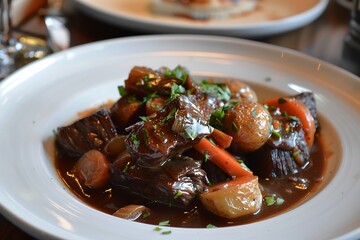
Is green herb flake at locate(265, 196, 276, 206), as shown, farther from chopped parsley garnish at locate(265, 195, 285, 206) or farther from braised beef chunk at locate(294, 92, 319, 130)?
braised beef chunk at locate(294, 92, 319, 130)

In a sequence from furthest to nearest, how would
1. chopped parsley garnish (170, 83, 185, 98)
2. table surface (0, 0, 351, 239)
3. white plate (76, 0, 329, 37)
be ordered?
table surface (0, 0, 351, 239) < white plate (76, 0, 329, 37) < chopped parsley garnish (170, 83, 185, 98)

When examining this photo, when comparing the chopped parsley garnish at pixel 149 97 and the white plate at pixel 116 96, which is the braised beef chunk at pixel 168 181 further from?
the chopped parsley garnish at pixel 149 97

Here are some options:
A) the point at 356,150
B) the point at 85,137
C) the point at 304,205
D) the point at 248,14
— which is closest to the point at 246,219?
the point at 304,205

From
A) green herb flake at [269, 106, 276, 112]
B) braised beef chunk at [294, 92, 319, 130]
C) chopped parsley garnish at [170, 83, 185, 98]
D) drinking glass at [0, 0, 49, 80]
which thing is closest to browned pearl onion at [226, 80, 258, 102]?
green herb flake at [269, 106, 276, 112]

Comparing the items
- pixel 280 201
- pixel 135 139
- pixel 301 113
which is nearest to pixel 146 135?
pixel 135 139

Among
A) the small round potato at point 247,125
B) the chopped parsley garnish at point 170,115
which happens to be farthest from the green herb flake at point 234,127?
the chopped parsley garnish at point 170,115

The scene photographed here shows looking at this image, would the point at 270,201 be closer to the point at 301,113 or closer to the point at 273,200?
the point at 273,200

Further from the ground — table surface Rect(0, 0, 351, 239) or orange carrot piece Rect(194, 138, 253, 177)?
orange carrot piece Rect(194, 138, 253, 177)
